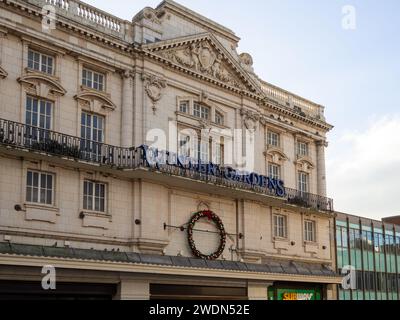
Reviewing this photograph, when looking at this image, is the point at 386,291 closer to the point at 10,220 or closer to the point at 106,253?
the point at 106,253

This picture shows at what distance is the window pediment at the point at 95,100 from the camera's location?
27156 mm

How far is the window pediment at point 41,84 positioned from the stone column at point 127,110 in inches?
137

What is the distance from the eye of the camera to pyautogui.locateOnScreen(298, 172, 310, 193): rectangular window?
38.8 metres

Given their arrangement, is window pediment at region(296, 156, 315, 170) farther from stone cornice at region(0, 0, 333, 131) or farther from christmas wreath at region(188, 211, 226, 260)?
christmas wreath at region(188, 211, 226, 260)

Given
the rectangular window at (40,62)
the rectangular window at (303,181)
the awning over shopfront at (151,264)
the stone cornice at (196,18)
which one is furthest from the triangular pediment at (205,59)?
the awning over shopfront at (151,264)

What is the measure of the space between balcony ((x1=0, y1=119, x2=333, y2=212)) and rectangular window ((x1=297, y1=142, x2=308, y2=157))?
665 centimetres

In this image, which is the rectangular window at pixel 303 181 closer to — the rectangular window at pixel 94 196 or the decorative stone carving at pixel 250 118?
the decorative stone carving at pixel 250 118

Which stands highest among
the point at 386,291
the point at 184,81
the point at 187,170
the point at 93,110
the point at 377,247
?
the point at 184,81

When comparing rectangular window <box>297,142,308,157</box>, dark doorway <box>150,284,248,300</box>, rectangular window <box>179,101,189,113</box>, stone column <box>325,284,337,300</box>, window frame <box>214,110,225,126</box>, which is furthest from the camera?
rectangular window <box>297,142,308,157</box>

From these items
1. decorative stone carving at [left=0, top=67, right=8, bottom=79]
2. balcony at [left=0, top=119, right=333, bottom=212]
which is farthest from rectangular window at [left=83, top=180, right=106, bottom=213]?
decorative stone carving at [left=0, top=67, right=8, bottom=79]

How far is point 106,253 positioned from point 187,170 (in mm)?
6168

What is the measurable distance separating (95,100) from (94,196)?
15.3 feet

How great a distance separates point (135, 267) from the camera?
25.4m
